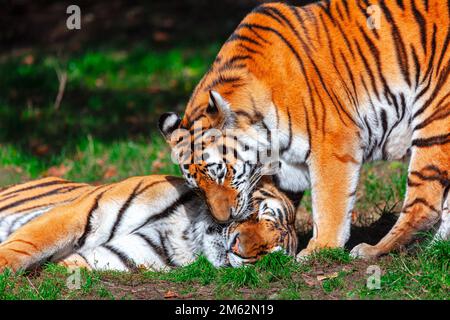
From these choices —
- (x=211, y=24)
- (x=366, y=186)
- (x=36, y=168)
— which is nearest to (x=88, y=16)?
(x=211, y=24)

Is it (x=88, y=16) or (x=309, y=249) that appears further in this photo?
(x=88, y=16)

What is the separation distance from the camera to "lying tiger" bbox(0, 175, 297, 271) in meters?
4.85

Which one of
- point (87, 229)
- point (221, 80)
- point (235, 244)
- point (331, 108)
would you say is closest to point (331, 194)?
point (331, 108)

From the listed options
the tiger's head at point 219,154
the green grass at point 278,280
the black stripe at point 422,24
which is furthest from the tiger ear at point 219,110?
the black stripe at point 422,24

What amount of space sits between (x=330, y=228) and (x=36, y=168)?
143 inches

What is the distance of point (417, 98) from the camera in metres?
5.14

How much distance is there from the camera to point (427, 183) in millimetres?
4992

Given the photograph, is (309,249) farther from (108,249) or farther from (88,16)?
(88,16)

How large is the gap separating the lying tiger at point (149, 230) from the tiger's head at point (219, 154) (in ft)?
0.64

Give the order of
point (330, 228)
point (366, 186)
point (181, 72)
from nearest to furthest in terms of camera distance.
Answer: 1. point (330, 228)
2. point (366, 186)
3. point (181, 72)

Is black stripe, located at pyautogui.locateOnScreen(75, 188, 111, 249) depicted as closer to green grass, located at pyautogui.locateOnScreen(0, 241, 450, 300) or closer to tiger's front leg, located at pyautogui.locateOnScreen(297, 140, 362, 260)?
green grass, located at pyautogui.locateOnScreen(0, 241, 450, 300)

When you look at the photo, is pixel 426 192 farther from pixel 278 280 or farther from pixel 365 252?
pixel 278 280

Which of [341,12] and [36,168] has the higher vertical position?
[341,12]

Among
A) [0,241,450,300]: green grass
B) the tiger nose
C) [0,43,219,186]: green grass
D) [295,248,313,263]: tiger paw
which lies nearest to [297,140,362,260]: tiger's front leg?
[295,248,313,263]: tiger paw
